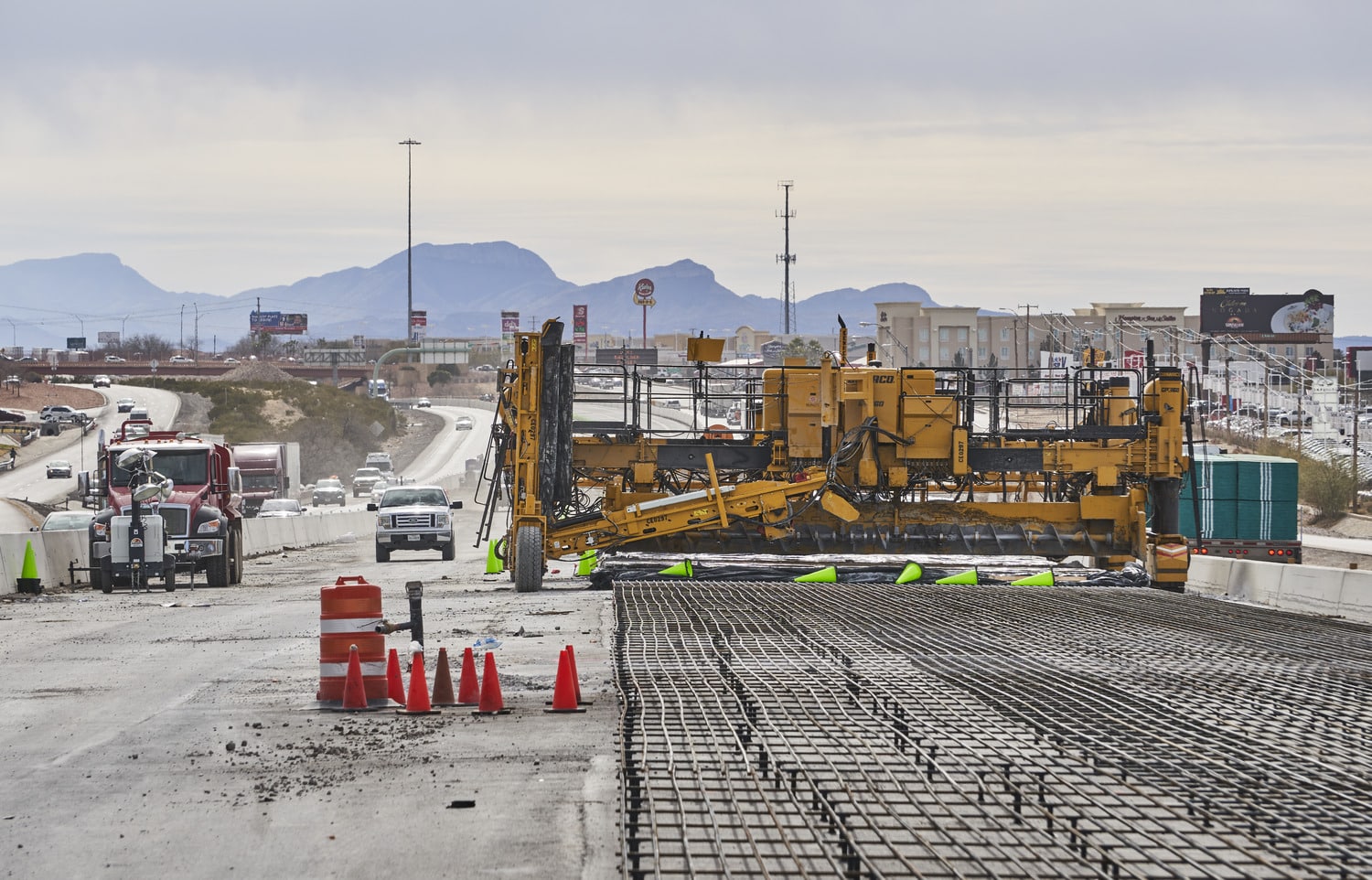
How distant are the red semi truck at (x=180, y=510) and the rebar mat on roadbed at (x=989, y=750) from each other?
481 inches

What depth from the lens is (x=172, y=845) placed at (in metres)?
7.97

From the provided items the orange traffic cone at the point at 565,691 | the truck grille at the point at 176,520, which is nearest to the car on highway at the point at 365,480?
the truck grille at the point at 176,520

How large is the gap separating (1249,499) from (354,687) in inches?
1117

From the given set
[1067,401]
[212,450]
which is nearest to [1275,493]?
[1067,401]

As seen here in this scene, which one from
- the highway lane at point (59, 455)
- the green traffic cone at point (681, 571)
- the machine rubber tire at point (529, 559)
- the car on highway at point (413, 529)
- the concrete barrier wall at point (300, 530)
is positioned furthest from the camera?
the highway lane at point (59, 455)

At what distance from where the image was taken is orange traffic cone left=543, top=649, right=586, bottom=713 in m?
11.8

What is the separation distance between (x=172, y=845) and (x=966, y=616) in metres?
12.5

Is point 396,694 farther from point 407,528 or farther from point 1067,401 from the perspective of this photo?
point 407,528

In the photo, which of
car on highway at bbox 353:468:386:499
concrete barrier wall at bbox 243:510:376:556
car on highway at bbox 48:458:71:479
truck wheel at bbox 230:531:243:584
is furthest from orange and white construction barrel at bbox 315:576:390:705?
car on highway at bbox 353:468:386:499

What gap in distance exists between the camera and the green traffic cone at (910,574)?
2456 centimetres

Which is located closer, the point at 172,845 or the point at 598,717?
the point at 172,845

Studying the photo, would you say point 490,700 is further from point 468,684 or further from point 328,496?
point 328,496

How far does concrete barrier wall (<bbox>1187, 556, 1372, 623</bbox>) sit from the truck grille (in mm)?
17418

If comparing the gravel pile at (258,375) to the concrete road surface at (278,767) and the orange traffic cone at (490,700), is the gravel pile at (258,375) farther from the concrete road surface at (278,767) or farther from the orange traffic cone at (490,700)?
the orange traffic cone at (490,700)
